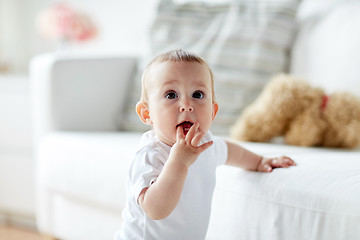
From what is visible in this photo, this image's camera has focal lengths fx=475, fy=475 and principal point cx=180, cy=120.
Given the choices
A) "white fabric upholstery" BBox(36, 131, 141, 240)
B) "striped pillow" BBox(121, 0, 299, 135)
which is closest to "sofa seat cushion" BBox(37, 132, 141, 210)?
"white fabric upholstery" BBox(36, 131, 141, 240)

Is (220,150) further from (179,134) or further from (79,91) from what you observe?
(79,91)

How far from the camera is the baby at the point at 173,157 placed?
82cm

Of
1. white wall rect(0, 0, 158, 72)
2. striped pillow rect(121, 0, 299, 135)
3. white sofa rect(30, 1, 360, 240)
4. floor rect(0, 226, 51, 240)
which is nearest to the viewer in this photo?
white sofa rect(30, 1, 360, 240)

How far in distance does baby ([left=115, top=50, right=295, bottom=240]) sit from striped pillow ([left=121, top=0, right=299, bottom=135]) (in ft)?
2.43

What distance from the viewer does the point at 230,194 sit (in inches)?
42.3

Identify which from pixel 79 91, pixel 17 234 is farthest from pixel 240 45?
pixel 17 234

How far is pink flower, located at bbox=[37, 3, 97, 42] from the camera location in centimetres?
274

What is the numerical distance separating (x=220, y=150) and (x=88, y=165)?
592mm

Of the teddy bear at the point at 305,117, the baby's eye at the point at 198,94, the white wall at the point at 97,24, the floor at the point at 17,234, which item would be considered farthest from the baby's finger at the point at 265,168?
the white wall at the point at 97,24

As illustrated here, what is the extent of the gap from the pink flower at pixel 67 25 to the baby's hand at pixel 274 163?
1.96 metres

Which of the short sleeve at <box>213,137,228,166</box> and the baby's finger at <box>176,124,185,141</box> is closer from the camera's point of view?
the baby's finger at <box>176,124,185,141</box>

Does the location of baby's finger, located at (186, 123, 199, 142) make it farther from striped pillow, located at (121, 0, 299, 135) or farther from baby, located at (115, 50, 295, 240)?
striped pillow, located at (121, 0, 299, 135)

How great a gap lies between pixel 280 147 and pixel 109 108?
798 millimetres

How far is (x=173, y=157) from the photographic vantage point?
0.81 m
